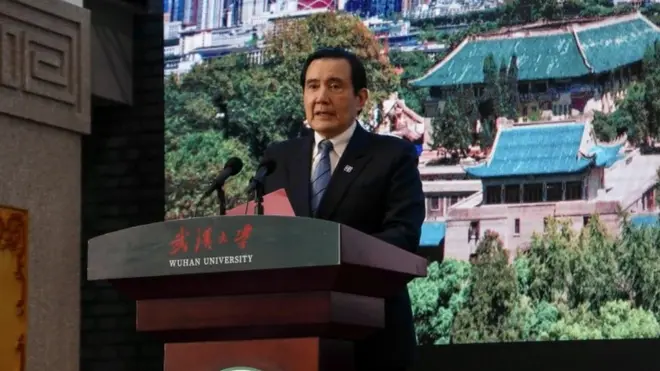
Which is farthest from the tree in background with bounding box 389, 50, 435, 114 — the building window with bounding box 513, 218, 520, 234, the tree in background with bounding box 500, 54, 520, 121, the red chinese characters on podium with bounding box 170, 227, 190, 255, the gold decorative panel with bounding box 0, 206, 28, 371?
the red chinese characters on podium with bounding box 170, 227, 190, 255

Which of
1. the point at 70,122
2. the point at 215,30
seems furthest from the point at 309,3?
the point at 70,122

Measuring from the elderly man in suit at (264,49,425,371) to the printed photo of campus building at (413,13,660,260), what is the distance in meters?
2.77

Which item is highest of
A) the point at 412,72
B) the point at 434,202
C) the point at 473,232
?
the point at 412,72

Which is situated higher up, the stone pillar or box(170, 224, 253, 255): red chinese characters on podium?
the stone pillar

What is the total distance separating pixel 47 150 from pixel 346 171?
229 centimetres

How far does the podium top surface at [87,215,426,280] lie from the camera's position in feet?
5.59

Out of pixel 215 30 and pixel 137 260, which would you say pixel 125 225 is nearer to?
pixel 215 30

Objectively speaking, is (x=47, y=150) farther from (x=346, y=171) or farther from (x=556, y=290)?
(x=346, y=171)

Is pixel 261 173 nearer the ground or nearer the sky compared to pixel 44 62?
nearer the ground

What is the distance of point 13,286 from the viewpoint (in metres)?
4.04

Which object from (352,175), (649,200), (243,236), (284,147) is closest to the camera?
(243,236)

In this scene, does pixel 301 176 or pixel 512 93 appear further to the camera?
pixel 512 93

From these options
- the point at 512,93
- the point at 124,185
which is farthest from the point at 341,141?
the point at 124,185

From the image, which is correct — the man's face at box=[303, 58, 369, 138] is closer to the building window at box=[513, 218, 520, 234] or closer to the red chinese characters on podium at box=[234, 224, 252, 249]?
the red chinese characters on podium at box=[234, 224, 252, 249]
